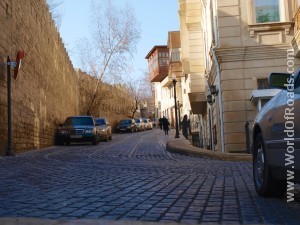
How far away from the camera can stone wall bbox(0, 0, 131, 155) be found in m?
13.7

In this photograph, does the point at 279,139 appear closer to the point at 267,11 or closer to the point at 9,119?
the point at 9,119

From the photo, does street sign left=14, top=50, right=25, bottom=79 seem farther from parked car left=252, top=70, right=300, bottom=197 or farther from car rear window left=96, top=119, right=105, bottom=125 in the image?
car rear window left=96, top=119, right=105, bottom=125

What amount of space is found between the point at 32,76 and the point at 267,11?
936 cm

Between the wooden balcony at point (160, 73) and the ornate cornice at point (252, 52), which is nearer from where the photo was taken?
the ornate cornice at point (252, 52)

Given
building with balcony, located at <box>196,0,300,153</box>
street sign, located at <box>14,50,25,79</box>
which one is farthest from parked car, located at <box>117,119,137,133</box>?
street sign, located at <box>14,50,25,79</box>

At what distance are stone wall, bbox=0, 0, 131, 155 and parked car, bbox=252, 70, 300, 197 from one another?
934cm

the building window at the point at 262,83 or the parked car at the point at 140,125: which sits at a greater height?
the building window at the point at 262,83

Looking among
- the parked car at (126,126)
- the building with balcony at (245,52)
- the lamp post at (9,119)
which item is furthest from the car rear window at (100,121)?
the parked car at (126,126)

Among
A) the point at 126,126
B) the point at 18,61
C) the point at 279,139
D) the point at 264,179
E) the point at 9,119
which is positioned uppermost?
the point at 18,61

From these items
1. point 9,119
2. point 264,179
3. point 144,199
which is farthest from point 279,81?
point 9,119

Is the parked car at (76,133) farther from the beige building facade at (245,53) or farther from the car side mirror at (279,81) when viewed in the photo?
the car side mirror at (279,81)

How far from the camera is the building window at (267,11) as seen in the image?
16.2 m

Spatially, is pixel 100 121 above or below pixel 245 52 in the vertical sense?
below

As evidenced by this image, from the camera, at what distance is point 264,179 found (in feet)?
16.9
